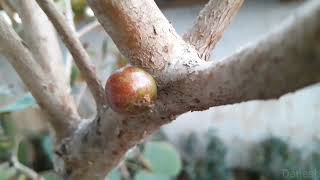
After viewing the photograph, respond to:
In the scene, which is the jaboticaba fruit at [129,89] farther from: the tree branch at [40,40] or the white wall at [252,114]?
the white wall at [252,114]

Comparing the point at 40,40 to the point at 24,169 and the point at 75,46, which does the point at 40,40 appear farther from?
the point at 24,169

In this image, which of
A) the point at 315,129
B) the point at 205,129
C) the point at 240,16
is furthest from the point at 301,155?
the point at 240,16

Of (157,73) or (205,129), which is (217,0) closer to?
(157,73)

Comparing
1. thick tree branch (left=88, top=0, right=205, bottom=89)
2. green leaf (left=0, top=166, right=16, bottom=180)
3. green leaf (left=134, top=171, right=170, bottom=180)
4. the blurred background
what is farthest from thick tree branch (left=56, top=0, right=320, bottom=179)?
the blurred background

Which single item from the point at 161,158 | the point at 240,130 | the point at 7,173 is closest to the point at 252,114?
the point at 240,130

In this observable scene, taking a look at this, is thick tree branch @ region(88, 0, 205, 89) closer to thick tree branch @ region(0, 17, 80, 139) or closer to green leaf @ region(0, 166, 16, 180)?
thick tree branch @ region(0, 17, 80, 139)

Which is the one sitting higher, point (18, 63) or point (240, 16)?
point (18, 63)
